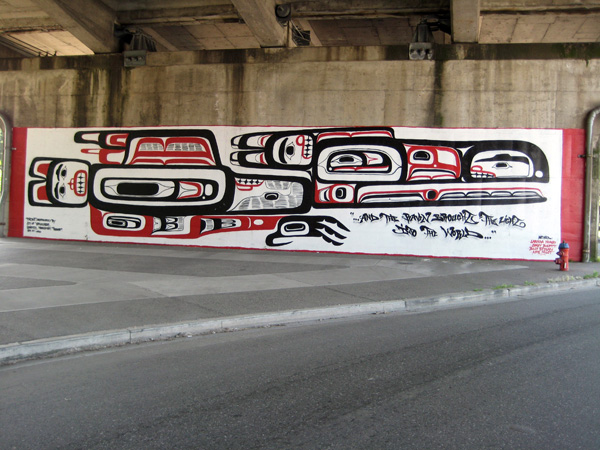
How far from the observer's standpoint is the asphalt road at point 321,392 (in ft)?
11.9

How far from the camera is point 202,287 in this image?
9.05 metres

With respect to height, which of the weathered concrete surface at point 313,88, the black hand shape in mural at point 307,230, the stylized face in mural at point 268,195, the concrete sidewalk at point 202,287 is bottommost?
the concrete sidewalk at point 202,287

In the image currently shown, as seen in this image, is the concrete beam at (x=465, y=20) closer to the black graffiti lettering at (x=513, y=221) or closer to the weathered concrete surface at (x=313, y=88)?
the weathered concrete surface at (x=313, y=88)

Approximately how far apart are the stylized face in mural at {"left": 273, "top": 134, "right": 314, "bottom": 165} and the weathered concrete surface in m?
0.50

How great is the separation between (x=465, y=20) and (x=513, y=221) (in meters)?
5.77

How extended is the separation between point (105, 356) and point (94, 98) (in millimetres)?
12835

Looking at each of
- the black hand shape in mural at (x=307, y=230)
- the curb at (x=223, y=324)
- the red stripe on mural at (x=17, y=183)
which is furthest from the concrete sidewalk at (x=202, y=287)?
the red stripe on mural at (x=17, y=183)

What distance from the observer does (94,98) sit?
637 inches

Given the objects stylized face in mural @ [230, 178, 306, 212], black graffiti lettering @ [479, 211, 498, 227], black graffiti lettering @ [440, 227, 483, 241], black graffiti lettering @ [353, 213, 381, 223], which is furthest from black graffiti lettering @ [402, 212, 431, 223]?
stylized face in mural @ [230, 178, 306, 212]

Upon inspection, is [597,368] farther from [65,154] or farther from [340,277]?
[65,154]

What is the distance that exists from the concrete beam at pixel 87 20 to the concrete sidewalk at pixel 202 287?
6.54 m

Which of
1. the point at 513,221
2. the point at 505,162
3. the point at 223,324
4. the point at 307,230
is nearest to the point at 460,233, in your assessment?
the point at 513,221

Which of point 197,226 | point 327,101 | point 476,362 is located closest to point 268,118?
point 327,101

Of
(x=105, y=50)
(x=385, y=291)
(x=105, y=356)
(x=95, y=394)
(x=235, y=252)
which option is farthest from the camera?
(x=105, y=50)
